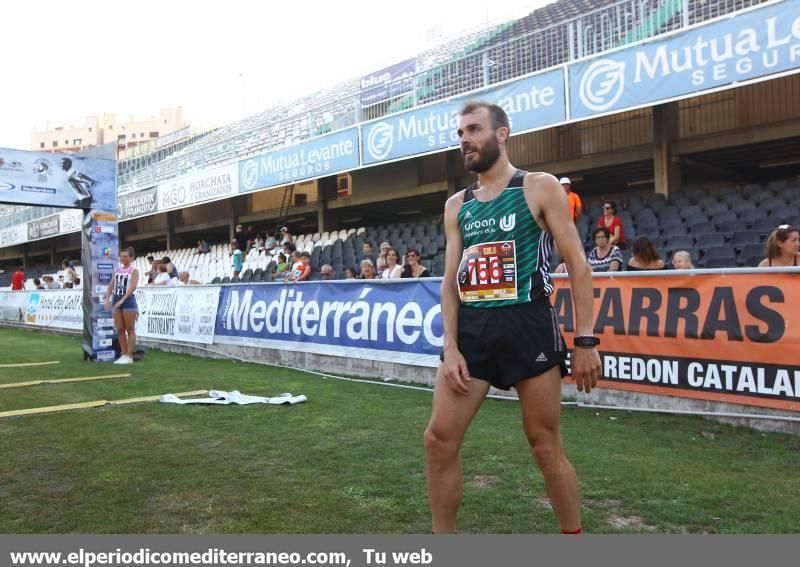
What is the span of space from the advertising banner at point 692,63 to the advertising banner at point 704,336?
5289mm

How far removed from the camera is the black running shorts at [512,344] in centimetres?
248

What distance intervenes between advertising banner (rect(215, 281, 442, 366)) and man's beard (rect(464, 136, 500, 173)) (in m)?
4.81

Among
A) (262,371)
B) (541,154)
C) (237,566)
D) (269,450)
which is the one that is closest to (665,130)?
(541,154)

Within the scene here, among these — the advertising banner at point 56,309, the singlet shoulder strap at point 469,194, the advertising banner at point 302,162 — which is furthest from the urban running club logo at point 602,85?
the advertising banner at point 56,309

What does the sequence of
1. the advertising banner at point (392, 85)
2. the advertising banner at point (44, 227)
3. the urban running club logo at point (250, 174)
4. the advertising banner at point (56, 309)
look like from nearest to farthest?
1. the advertising banner at point (392, 85)
2. the advertising banner at point (56, 309)
3. the urban running club logo at point (250, 174)
4. the advertising banner at point (44, 227)

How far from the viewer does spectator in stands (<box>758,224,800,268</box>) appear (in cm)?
577

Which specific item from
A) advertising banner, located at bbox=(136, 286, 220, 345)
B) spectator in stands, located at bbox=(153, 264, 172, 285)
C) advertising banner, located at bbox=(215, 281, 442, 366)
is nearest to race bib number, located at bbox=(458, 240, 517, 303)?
advertising banner, located at bbox=(215, 281, 442, 366)

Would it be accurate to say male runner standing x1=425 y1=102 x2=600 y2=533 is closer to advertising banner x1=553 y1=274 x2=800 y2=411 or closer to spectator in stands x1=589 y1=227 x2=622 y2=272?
advertising banner x1=553 y1=274 x2=800 y2=411

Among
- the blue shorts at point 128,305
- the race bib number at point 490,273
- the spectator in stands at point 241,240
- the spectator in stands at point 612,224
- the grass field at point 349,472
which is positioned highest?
the spectator in stands at point 241,240

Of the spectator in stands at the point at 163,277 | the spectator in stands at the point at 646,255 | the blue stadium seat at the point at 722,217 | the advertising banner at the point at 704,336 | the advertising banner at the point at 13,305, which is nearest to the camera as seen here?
the advertising banner at the point at 704,336

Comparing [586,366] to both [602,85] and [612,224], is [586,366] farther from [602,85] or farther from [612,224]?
[602,85]

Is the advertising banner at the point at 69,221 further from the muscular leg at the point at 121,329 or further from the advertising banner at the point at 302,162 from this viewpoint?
the muscular leg at the point at 121,329

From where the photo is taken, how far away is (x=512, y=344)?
8.20 feet

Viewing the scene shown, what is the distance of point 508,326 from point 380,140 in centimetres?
1334
